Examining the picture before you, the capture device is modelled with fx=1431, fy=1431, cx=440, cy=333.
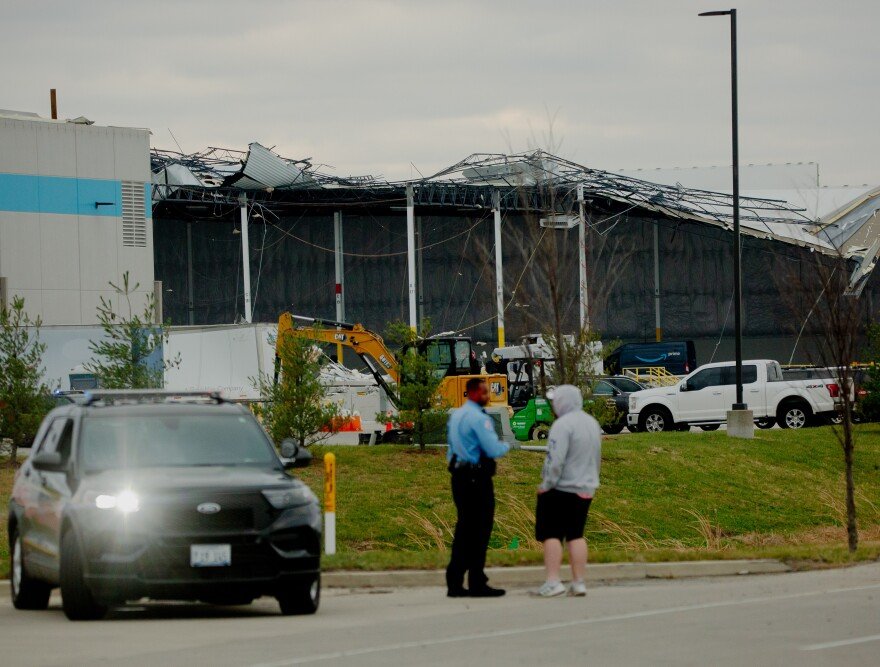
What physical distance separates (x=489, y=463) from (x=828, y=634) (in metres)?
3.30

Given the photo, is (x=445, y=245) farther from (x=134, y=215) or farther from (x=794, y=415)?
(x=794, y=415)

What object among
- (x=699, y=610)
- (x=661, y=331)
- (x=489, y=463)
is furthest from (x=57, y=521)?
(x=661, y=331)

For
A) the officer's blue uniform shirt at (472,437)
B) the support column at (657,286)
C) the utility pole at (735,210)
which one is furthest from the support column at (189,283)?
the officer's blue uniform shirt at (472,437)

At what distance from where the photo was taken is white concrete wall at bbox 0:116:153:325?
4756 centimetres

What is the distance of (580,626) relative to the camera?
33.4 ft

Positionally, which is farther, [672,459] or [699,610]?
[672,459]

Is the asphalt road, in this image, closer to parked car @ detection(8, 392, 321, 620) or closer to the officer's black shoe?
the officer's black shoe

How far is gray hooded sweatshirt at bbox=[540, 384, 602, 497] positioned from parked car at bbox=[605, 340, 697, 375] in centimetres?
6209

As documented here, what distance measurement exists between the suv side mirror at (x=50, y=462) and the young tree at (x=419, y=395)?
46.6ft

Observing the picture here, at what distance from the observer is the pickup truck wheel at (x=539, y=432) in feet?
116

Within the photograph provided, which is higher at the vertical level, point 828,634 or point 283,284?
point 283,284

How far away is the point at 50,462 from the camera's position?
11023mm

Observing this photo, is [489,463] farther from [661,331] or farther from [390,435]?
[661,331]

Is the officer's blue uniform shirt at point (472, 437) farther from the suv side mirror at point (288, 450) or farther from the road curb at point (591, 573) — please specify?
the road curb at point (591, 573)
